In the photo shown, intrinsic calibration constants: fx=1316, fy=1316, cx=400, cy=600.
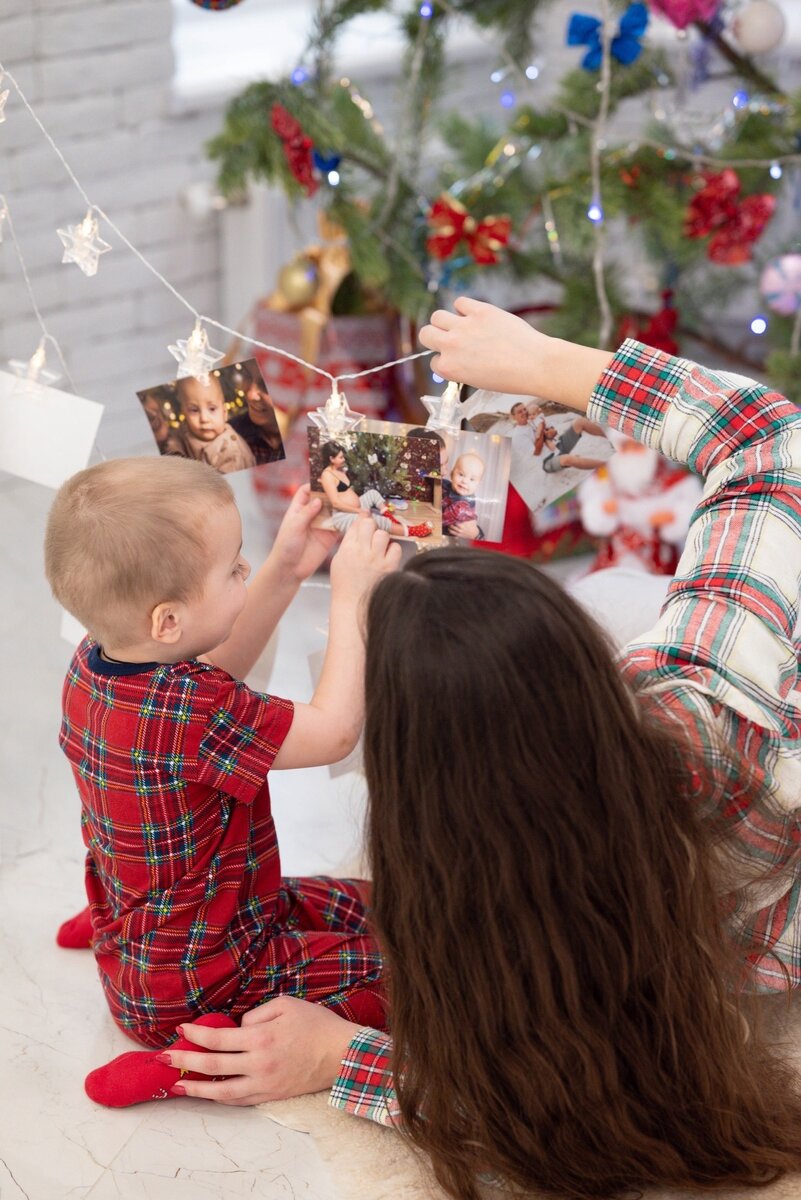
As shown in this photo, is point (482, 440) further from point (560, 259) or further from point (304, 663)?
point (560, 259)

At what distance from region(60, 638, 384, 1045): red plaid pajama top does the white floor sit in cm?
8

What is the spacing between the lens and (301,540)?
4.11 ft

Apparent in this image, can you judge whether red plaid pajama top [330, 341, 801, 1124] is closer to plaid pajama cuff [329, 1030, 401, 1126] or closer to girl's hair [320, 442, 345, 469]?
plaid pajama cuff [329, 1030, 401, 1126]

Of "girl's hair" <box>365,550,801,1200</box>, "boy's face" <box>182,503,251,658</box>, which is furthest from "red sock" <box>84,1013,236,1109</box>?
"boy's face" <box>182,503,251,658</box>

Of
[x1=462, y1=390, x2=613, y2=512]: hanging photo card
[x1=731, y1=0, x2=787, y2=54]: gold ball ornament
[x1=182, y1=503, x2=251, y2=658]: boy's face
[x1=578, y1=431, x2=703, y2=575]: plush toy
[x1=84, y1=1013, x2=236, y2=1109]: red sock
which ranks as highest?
[x1=731, y1=0, x2=787, y2=54]: gold ball ornament

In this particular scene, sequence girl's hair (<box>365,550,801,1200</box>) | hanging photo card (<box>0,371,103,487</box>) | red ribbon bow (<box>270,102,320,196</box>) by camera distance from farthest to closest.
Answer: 1. red ribbon bow (<box>270,102,320,196</box>)
2. hanging photo card (<box>0,371,103,487</box>)
3. girl's hair (<box>365,550,801,1200</box>)

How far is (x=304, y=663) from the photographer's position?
1.88 meters

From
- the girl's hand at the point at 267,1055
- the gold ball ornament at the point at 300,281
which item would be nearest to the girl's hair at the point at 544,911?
the girl's hand at the point at 267,1055

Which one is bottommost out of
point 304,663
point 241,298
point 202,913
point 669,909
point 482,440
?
point 202,913

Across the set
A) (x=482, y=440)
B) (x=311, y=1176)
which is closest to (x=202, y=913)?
(x=311, y=1176)

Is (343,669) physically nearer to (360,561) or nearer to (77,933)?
(360,561)

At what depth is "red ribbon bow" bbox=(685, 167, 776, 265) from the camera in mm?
1771

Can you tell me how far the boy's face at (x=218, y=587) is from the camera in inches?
41.9

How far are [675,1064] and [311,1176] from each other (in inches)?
12.3
